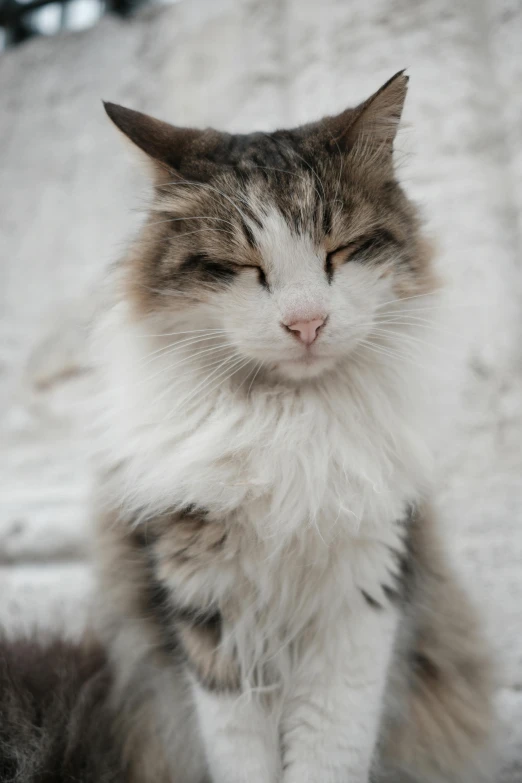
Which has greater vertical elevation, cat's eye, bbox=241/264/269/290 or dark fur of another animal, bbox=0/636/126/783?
cat's eye, bbox=241/264/269/290

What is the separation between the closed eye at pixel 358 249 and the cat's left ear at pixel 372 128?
0.45ft

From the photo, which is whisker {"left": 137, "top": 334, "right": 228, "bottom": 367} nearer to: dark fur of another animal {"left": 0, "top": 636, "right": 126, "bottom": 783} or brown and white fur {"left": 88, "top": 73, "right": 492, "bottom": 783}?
brown and white fur {"left": 88, "top": 73, "right": 492, "bottom": 783}

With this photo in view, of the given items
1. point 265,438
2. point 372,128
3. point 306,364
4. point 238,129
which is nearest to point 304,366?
point 306,364

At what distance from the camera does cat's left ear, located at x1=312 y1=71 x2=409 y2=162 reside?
0.97 metres

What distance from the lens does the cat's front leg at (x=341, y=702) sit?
869mm

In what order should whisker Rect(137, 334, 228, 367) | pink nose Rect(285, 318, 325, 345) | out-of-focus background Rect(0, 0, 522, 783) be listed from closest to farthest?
pink nose Rect(285, 318, 325, 345)
whisker Rect(137, 334, 228, 367)
out-of-focus background Rect(0, 0, 522, 783)

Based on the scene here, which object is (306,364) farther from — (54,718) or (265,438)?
(54,718)

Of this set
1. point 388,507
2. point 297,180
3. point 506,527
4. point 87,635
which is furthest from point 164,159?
point 506,527

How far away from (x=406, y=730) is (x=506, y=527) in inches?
26.4

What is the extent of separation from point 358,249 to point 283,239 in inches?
5.2

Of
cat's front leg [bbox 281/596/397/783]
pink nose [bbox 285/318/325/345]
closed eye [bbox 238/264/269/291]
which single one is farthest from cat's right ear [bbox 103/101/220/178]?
cat's front leg [bbox 281/596/397/783]

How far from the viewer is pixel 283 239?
88 centimetres

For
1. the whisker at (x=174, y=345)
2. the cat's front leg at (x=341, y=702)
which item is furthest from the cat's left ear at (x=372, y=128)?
the cat's front leg at (x=341, y=702)

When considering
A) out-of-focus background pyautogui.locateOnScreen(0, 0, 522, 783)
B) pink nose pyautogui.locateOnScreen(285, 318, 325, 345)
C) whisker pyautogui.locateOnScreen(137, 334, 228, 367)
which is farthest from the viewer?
out-of-focus background pyautogui.locateOnScreen(0, 0, 522, 783)
